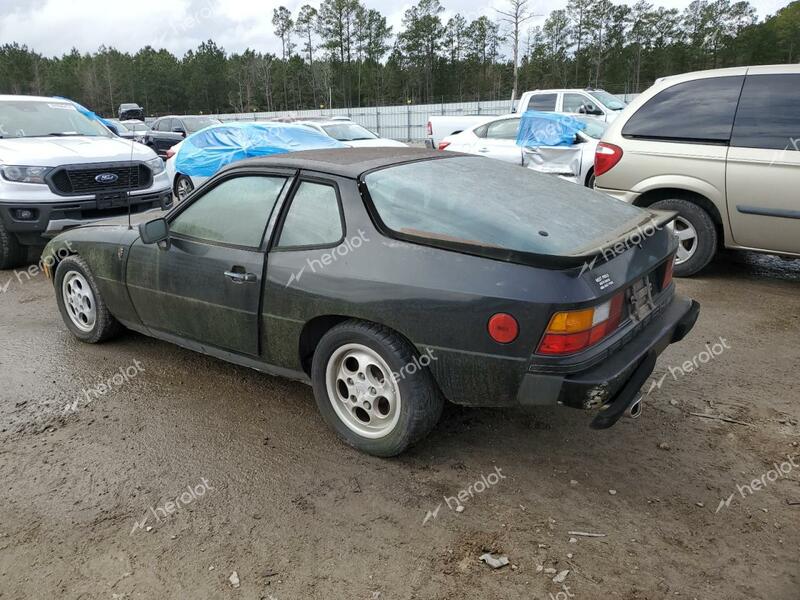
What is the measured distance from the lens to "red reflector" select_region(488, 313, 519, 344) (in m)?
2.58

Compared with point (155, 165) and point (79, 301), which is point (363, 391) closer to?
point (79, 301)

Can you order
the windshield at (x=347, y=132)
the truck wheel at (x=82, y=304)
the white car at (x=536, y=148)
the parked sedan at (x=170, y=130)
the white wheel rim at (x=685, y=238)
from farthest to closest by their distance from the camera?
the parked sedan at (x=170, y=130) → the windshield at (x=347, y=132) → the white car at (x=536, y=148) → the white wheel rim at (x=685, y=238) → the truck wheel at (x=82, y=304)

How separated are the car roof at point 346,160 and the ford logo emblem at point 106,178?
4.32 metres

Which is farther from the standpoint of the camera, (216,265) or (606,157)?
(606,157)

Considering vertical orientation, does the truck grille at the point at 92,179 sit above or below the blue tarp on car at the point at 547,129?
below

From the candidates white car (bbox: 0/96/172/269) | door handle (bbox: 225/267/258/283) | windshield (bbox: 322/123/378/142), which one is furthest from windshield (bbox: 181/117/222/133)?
door handle (bbox: 225/267/258/283)

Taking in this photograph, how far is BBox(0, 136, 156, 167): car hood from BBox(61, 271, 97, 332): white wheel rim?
2.60 metres

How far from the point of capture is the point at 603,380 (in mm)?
2613

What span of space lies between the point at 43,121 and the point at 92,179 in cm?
168

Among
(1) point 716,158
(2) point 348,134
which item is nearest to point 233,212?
(1) point 716,158

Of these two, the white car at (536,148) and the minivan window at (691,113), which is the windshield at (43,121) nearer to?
the white car at (536,148)

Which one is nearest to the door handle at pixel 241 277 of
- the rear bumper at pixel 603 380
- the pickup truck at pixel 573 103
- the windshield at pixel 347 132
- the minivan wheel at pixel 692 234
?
the rear bumper at pixel 603 380

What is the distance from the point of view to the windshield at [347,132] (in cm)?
1445

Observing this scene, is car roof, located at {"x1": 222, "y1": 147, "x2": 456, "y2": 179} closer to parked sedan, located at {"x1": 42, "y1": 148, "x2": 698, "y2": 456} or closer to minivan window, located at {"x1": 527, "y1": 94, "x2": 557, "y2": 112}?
parked sedan, located at {"x1": 42, "y1": 148, "x2": 698, "y2": 456}
